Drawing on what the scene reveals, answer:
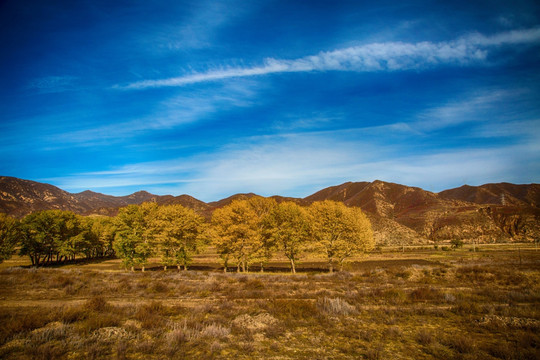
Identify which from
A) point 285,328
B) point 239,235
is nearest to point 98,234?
point 239,235

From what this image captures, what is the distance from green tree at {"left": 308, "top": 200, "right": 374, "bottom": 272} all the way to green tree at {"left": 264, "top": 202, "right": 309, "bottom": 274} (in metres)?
2.13

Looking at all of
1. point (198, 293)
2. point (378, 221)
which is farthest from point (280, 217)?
point (378, 221)

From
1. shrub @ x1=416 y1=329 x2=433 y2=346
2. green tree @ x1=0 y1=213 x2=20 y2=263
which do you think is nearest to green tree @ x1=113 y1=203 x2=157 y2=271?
green tree @ x1=0 y1=213 x2=20 y2=263

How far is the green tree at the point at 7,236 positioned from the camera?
52.3 metres

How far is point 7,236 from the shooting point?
54938 mm

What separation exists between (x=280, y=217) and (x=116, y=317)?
36.7 metres

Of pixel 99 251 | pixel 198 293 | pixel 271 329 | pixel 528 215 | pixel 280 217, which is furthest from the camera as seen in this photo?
pixel 528 215

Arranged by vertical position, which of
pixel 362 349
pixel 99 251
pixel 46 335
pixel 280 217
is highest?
pixel 280 217

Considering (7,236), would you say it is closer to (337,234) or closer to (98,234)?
(98,234)

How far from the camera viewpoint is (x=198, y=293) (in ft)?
74.5

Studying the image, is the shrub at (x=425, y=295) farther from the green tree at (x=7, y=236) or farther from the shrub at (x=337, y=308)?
the green tree at (x=7, y=236)

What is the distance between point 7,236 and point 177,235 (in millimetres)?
37631

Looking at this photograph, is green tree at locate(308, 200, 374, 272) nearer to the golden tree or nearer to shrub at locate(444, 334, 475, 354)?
the golden tree

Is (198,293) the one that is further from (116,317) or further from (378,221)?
(378,221)
